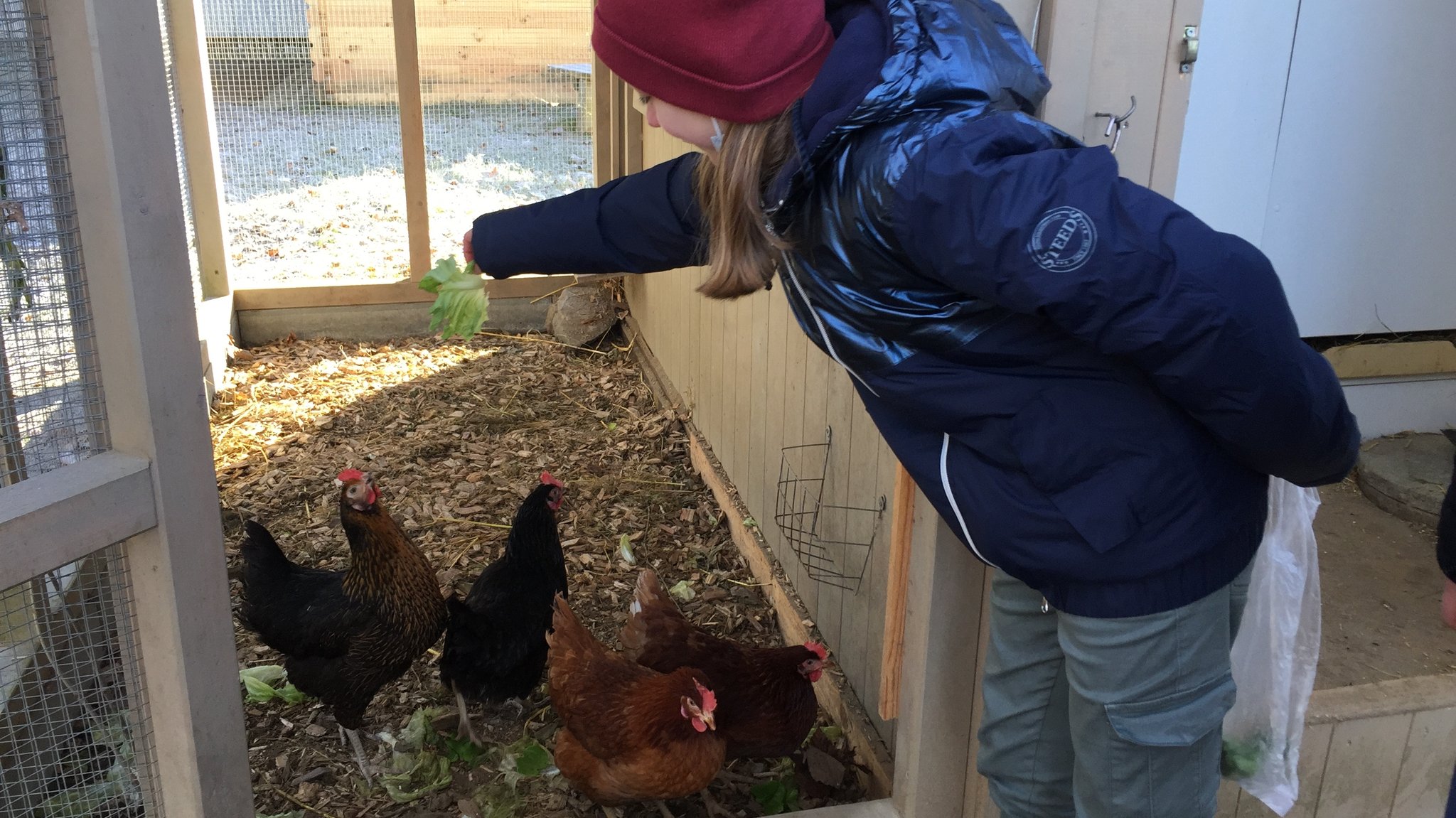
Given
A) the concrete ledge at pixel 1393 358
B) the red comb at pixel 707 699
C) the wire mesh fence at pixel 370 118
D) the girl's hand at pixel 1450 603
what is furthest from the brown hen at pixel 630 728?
the wire mesh fence at pixel 370 118

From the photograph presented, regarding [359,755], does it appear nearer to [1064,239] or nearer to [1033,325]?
[1033,325]

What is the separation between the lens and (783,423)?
10.6 ft

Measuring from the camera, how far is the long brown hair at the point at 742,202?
121 cm

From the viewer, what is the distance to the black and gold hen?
2662 mm

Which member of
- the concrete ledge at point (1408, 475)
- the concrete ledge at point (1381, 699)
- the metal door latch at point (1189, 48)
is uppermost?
the metal door latch at point (1189, 48)

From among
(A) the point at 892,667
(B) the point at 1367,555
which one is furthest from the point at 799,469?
(B) the point at 1367,555

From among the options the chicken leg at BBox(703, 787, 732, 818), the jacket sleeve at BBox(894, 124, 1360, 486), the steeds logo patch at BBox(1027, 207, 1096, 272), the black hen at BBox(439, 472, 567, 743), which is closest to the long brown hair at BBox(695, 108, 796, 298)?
the jacket sleeve at BBox(894, 124, 1360, 486)

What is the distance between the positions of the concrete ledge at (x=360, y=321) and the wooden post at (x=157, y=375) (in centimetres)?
433

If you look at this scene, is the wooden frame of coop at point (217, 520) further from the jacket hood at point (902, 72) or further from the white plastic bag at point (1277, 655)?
the jacket hood at point (902, 72)

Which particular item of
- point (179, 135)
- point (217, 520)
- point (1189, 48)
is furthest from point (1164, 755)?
point (179, 135)

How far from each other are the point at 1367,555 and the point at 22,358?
9.52ft

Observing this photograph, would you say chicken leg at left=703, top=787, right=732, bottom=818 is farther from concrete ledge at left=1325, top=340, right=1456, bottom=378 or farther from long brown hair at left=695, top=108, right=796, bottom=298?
concrete ledge at left=1325, top=340, right=1456, bottom=378

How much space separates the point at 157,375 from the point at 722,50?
94cm

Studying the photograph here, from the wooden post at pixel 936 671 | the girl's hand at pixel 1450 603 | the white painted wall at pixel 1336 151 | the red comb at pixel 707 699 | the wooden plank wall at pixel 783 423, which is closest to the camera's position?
the girl's hand at pixel 1450 603
